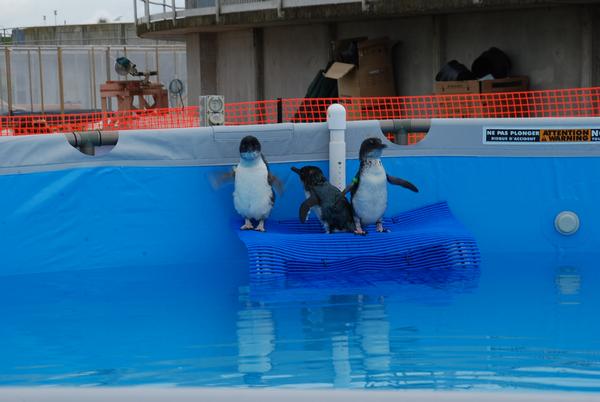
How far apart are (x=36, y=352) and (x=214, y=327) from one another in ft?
3.16

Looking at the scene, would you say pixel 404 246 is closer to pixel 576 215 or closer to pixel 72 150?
pixel 576 215

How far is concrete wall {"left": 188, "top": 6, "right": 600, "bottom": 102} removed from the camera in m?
11.8

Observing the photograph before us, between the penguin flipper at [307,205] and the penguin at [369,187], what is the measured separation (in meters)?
0.23

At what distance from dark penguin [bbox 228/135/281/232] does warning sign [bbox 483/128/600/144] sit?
1.81 m

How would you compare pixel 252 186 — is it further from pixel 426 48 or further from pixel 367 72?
pixel 426 48

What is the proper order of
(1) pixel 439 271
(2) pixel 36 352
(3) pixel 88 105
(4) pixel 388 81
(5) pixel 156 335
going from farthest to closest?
(3) pixel 88 105, (4) pixel 388 81, (1) pixel 439 271, (5) pixel 156 335, (2) pixel 36 352

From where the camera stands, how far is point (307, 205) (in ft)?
21.7

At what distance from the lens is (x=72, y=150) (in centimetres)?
661

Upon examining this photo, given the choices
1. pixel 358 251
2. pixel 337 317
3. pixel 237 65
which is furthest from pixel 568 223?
pixel 237 65

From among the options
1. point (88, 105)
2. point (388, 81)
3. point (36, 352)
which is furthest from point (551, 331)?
point (88, 105)

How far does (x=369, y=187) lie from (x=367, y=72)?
295 inches

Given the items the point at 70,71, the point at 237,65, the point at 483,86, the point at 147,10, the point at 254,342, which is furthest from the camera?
the point at 70,71

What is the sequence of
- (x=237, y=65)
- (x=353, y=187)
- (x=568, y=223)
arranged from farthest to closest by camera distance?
(x=237, y=65)
(x=568, y=223)
(x=353, y=187)

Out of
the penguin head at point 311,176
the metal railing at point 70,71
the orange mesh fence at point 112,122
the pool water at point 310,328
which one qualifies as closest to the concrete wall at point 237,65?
the orange mesh fence at point 112,122
